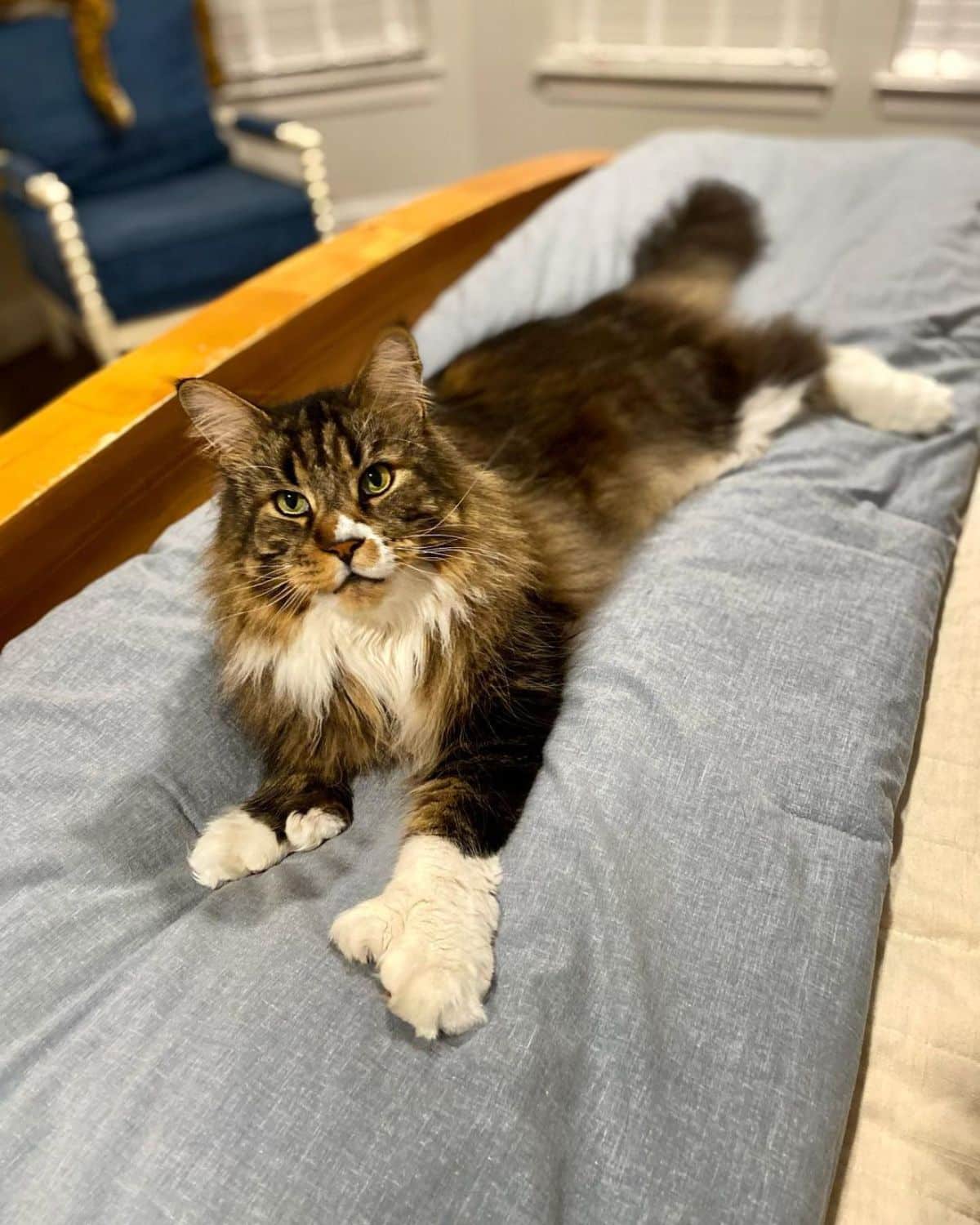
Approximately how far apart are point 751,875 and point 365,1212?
51 cm

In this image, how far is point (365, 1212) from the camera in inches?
29.4

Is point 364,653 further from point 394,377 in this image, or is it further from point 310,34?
point 310,34

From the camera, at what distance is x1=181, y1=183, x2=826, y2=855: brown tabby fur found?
1.08 metres

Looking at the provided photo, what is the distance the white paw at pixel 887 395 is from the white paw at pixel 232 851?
51.9 inches

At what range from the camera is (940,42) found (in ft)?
10.5

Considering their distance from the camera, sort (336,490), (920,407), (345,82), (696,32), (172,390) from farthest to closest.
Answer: (345,82) < (696,32) < (920,407) < (172,390) < (336,490)

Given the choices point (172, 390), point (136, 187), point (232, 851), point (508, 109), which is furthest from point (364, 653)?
point (508, 109)

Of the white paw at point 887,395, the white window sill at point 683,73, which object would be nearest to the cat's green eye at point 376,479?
the white paw at point 887,395

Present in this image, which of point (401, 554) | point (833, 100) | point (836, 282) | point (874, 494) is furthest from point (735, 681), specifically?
point (833, 100)

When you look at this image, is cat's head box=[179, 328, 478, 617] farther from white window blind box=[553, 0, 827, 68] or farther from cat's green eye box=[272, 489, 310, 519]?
white window blind box=[553, 0, 827, 68]

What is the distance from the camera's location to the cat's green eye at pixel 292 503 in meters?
1.07

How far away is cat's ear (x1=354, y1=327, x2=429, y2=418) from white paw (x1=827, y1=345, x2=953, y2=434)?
3.13 feet

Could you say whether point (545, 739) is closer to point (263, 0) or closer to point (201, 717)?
point (201, 717)

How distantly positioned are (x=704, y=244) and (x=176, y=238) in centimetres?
207
